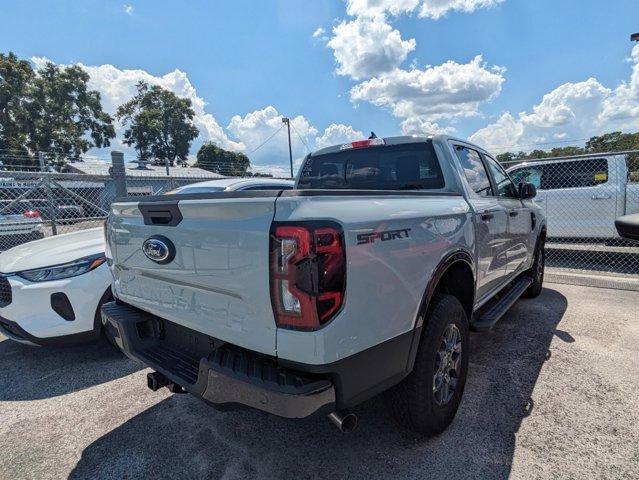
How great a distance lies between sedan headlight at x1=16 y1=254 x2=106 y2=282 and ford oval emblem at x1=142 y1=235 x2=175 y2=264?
162 centimetres

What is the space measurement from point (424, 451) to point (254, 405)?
3.93 ft

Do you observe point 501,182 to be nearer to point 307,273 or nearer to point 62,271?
point 307,273

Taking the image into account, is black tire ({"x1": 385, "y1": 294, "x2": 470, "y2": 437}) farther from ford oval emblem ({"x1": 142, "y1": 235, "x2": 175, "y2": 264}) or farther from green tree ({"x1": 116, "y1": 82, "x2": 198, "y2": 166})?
green tree ({"x1": 116, "y1": 82, "x2": 198, "y2": 166})

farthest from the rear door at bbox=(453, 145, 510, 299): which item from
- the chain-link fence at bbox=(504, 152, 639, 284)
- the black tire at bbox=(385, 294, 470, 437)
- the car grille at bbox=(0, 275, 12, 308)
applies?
the car grille at bbox=(0, 275, 12, 308)

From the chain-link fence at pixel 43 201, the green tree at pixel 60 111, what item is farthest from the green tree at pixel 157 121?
the chain-link fence at pixel 43 201

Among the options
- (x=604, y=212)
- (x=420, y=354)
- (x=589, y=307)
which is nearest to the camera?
(x=420, y=354)

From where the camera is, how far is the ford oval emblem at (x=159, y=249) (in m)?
1.99

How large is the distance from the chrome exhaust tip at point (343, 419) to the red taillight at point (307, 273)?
1.61ft

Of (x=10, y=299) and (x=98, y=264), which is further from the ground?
(x=98, y=264)

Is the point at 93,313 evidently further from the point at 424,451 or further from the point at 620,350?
the point at 620,350

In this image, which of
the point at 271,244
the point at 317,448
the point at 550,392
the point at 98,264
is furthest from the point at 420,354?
the point at 98,264

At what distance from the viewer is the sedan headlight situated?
10.8ft

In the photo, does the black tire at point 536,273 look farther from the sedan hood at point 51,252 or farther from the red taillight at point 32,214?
the red taillight at point 32,214

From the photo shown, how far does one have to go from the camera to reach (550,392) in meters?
2.84
